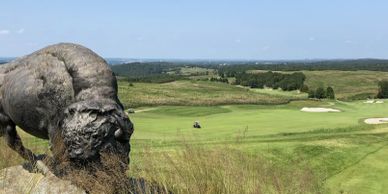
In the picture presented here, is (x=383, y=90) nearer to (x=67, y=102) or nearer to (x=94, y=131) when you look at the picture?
(x=67, y=102)

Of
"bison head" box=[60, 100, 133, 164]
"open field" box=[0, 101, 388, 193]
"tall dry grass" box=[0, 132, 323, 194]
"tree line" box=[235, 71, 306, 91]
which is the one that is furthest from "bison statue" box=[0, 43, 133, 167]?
"tree line" box=[235, 71, 306, 91]

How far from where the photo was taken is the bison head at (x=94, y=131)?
576 cm

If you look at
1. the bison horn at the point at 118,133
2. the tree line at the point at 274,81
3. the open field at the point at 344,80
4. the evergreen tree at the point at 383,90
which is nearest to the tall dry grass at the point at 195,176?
the bison horn at the point at 118,133

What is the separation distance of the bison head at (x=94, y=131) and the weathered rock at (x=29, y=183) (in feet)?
2.40

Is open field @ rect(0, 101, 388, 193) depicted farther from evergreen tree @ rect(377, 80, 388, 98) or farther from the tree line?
the tree line

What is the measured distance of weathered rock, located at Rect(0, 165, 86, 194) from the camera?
21.4 feet

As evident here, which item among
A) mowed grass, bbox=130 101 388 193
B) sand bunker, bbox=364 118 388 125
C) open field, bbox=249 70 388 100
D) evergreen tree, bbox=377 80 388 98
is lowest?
open field, bbox=249 70 388 100

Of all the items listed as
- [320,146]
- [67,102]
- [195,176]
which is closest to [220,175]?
[195,176]

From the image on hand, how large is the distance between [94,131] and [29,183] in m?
1.93

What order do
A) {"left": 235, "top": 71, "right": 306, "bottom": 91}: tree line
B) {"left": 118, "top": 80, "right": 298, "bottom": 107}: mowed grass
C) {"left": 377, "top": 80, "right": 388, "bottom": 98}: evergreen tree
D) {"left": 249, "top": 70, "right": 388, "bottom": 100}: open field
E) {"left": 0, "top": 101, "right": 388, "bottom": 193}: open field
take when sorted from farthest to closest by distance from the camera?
{"left": 249, "top": 70, "right": 388, "bottom": 100}: open field
{"left": 235, "top": 71, "right": 306, "bottom": 91}: tree line
{"left": 377, "top": 80, "right": 388, "bottom": 98}: evergreen tree
{"left": 118, "top": 80, "right": 298, "bottom": 107}: mowed grass
{"left": 0, "top": 101, "right": 388, "bottom": 193}: open field

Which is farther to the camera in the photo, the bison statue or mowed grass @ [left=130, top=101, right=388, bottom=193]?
mowed grass @ [left=130, top=101, right=388, bottom=193]

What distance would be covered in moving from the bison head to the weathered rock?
2.40 feet

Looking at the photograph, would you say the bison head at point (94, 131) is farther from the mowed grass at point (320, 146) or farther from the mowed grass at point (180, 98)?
the mowed grass at point (180, 98)

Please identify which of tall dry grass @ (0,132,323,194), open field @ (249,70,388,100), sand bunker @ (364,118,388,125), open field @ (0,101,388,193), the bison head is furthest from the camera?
open field @ (249,70,388,100)
